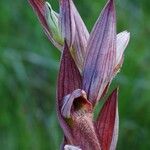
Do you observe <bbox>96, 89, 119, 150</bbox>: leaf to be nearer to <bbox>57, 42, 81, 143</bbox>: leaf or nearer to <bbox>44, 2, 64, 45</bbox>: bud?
<bbox>57, 42, 81, 143</bbox>: leaf

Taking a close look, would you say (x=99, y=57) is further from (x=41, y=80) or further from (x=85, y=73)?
(x=41, y=80)

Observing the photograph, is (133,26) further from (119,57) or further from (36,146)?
(119,57)

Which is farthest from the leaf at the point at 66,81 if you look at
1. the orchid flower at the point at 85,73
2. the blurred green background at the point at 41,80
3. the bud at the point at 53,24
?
the blurred green background at the point at 41,80

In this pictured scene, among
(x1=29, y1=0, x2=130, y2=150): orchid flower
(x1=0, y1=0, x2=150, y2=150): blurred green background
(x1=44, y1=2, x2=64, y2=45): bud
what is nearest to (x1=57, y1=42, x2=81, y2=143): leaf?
(x1=29, y1=0, x2=130, y2=150): orchid flower

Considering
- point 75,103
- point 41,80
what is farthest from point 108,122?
point 41,80

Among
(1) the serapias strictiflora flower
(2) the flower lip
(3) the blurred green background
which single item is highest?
(1) the serapias strictiflora flower

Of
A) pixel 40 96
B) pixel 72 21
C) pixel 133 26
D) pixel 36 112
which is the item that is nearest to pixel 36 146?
pixel 36 112
